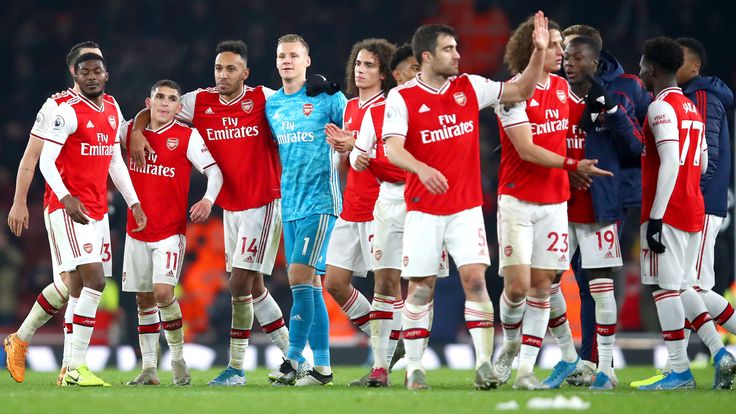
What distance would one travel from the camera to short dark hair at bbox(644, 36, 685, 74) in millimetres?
8672

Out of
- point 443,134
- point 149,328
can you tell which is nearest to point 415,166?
point 443,134

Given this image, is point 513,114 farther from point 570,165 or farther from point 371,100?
point 371,100

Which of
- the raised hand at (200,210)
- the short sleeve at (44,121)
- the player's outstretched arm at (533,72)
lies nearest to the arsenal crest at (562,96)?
the player's outstretched arm at (533,72)

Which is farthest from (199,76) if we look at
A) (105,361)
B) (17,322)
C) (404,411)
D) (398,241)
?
(404,411)

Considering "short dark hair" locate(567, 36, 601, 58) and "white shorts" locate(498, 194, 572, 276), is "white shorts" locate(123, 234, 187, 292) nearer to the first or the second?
"white shorts" locate(498, 194, 572, 276)

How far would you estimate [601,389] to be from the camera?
8.35 meters

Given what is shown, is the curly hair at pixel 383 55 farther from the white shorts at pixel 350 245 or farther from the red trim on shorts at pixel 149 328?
the red trim on shorts at pixel 149 328

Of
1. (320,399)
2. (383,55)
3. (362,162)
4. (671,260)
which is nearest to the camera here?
(320,399)

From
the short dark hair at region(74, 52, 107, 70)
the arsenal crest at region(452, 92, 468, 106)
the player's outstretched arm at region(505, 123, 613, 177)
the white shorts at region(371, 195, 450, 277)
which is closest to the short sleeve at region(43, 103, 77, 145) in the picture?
the short dark hair at region(74, 52, 107, 70)

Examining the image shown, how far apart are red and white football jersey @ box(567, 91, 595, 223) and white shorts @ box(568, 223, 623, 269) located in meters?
0.08

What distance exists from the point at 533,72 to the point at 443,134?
73cm

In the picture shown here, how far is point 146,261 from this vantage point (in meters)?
9.47

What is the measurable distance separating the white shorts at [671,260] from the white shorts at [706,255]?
133 mm

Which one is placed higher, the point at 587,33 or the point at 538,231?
the point at 587,33
